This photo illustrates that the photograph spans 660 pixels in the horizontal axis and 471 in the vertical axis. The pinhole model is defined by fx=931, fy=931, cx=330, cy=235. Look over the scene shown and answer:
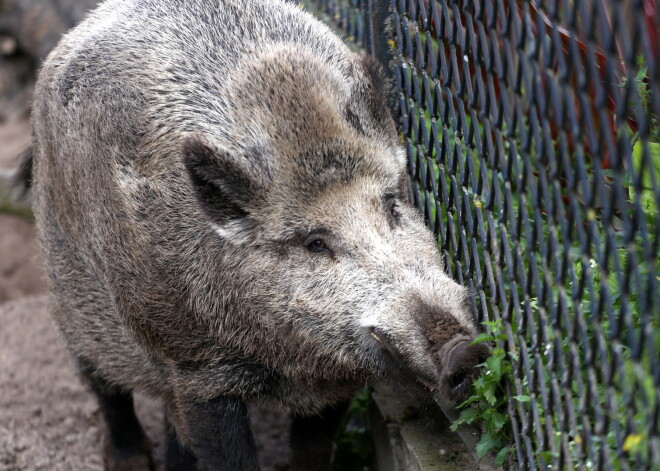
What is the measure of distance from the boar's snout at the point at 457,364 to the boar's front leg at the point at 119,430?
2.39 meters

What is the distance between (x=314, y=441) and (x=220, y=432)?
704 millimetres

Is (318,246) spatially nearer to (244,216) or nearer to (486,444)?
(244,216)

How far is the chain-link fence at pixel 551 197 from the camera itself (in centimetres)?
207

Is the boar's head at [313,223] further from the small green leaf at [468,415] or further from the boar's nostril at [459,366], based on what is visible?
the small green leaf at [468,415]

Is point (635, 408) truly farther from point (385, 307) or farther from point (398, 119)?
point (398, 119)

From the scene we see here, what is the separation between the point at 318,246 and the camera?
3.33m

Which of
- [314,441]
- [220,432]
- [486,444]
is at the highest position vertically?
[486,444]

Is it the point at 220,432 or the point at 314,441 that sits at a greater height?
the point at 220,432

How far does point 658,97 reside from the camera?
182cm

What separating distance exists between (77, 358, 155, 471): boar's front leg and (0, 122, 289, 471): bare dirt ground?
1.00ft

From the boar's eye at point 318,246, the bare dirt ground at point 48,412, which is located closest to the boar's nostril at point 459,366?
the boar's eye at point 318,246

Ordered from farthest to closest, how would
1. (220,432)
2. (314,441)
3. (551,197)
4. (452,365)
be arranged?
(314,441) → (220,432) → (452,365) → (551,197)

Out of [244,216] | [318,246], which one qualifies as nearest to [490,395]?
[318,246]

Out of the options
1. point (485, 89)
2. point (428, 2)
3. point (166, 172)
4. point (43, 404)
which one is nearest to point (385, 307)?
point (485, 89)
